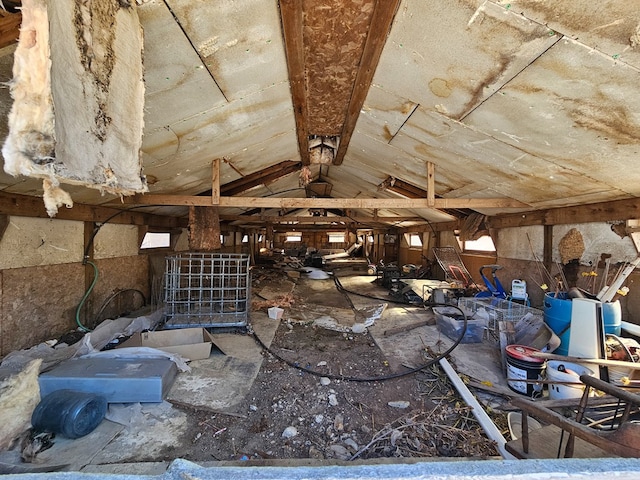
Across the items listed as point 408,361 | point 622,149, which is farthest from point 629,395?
point 408,361

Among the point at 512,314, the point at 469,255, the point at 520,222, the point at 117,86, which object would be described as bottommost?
the point at 512,314

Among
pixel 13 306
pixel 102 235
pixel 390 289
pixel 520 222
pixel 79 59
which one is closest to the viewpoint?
pixel 79 59

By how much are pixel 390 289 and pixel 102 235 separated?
6.19m

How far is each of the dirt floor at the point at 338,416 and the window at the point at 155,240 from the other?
12.4 ft

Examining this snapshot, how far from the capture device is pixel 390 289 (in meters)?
7.31

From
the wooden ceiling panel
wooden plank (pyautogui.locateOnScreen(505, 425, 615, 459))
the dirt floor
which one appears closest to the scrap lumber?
the dirt floor

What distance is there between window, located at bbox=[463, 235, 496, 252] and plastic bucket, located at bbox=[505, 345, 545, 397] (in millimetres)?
3411

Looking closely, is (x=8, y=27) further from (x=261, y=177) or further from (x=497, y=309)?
(x=497, y=309)

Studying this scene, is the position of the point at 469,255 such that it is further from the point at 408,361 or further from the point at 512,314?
the point at 408,361

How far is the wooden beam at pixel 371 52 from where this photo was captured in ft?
5.43

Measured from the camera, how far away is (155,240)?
6.19m

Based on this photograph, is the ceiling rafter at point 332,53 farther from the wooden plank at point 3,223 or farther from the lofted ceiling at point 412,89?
the wooden plank at point 3,223

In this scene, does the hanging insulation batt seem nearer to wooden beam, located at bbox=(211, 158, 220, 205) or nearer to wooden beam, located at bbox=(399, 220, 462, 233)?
wooden beam, located at bbox=(211, 158, 220, 205)

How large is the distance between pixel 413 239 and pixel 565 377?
7.72 meters
